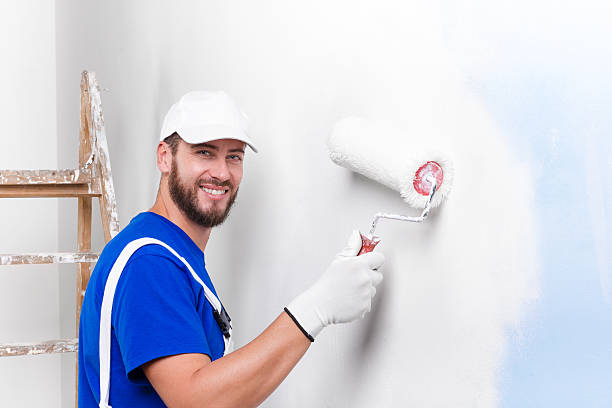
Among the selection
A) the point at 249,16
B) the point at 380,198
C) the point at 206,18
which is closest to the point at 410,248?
the point at 380,198

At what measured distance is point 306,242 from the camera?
1277 millimetres

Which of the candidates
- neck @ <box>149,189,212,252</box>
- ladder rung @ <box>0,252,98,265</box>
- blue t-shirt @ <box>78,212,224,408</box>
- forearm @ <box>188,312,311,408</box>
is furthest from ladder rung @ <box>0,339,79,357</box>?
forearm @ <box>188,312,311,408</box>

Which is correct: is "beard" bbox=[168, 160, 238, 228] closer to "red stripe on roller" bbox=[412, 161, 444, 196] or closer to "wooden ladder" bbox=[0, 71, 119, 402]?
"red stripe on roller" bbox=[412, 161, 444, 196]

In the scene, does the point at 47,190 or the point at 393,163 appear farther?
the point at 47,190

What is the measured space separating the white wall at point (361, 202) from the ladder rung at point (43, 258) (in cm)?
44

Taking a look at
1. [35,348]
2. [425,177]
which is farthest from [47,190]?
[425,177]

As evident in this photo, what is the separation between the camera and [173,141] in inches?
49.9

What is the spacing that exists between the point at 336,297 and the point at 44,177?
1.27 metres

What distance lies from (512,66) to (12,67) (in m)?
2.43

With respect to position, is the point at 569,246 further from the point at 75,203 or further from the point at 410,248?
the point at 75,203

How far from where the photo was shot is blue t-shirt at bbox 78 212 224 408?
0.96 metres

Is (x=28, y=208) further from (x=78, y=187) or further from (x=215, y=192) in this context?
(x=215, y=192)

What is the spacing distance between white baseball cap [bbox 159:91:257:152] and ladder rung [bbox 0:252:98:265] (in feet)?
2.65

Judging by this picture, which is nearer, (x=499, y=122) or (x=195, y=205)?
(x=499, y=122)
